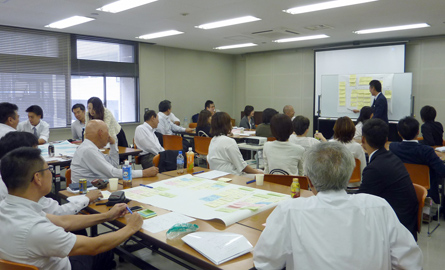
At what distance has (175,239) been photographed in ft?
5.87

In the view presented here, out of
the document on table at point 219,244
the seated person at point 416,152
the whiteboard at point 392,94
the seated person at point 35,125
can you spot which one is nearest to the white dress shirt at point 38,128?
the seated person at point 35,125

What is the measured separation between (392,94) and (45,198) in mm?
7638

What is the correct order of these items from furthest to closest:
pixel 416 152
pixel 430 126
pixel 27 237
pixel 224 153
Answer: pixel 430 126 < pixel 416 152 < pixel 224 153 < pixel 27 237

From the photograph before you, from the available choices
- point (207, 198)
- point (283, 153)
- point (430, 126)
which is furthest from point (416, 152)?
point (207, 198)

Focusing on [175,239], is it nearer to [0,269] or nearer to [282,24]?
Answer: [0,269]

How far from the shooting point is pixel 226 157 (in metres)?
3.50

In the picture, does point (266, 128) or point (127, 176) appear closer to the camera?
point (127, 176)

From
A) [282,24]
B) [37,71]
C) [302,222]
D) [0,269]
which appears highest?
[282,24]

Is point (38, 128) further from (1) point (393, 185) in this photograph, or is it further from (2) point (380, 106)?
(2) point (380, 106)

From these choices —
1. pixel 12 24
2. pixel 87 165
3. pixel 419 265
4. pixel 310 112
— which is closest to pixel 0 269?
pixel 87 165

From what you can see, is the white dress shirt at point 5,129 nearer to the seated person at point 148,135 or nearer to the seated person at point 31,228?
the seated person at point 148,135

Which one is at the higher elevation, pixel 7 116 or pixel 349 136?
pixel 7 116

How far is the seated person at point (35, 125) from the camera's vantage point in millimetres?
5496

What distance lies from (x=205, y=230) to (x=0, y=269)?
96 cm
